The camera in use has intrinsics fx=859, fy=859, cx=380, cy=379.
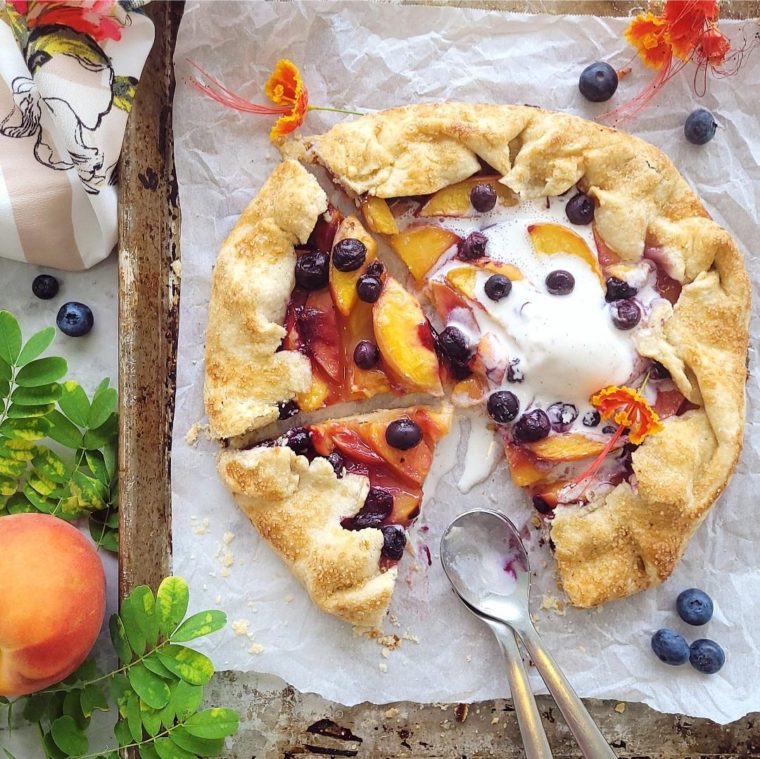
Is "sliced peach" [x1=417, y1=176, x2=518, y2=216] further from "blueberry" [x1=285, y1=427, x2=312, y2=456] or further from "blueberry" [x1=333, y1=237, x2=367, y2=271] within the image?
"blueberry" [x1=285, y1=427, x2=312, y2=456]

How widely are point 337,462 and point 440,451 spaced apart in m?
0.41

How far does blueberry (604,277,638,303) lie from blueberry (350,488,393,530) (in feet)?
3.53

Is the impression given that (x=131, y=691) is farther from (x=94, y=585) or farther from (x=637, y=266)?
(x=637, y=266)

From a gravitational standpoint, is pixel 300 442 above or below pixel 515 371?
below

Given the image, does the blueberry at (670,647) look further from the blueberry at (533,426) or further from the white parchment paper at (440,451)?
the blueberry at (533,426)

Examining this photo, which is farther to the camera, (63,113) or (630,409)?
(63,113)

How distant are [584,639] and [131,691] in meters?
1.68

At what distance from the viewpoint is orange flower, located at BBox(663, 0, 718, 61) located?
3.18m

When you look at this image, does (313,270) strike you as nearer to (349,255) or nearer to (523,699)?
(349,255)

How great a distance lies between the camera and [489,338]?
3088 mm

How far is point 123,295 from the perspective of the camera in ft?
10.5

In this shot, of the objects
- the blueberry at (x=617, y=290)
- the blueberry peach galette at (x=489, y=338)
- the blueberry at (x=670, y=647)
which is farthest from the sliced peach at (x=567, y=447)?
the blueberry at (x=670, y=647)

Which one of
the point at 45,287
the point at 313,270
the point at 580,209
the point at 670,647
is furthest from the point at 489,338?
the point at 45,287

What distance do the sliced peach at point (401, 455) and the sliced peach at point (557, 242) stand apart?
2.75ft
